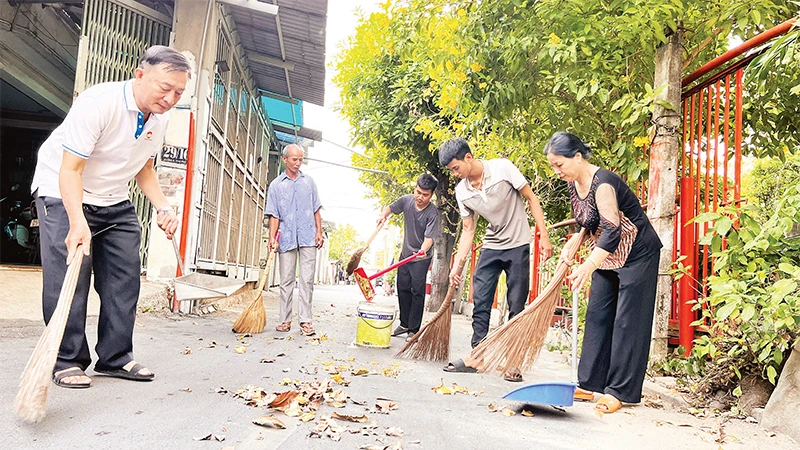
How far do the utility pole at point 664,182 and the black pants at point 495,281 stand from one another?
972mm

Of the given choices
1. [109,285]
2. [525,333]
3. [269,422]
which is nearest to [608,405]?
[525,333]

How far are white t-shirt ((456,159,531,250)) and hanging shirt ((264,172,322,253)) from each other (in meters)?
2.32

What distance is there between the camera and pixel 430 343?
549 cm

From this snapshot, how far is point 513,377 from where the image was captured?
459 cm

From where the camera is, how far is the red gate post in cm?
488

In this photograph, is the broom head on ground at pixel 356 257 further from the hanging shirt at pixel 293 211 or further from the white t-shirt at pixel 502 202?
the white t-shirt at pixel 502 202

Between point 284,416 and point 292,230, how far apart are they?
403 centimetres

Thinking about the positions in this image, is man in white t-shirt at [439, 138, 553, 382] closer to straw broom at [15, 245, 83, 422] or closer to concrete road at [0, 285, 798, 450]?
concrete road at [0, 285, 798, 450]

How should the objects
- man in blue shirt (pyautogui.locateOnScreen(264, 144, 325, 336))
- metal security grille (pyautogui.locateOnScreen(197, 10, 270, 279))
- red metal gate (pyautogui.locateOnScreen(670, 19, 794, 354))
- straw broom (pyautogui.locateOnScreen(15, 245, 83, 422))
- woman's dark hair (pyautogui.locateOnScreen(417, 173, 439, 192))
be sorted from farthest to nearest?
metal security grille (pyautogui.locateOnScreen(197, 10, 270, 279)), woman's dark hair (pyautogui.locateOnScreen(417, 173, 439, 192)), man in blue shirt (pyautogui.locateOnScreen(264, 144, 325, 336)), red metal gate (pyautogui.locateOnScreen(670, 19, 794, 354)), straw broom (pyautogui.locateOnScreen(15, 245, 83, 422))

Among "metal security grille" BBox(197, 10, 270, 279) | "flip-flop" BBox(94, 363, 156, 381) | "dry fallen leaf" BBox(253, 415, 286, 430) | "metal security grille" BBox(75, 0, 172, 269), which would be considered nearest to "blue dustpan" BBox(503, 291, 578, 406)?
"dry fallen leaf" BBox(253, 415, 286, 430)

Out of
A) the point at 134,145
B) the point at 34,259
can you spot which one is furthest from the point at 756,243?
the point at 34,259

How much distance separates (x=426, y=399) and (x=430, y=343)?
1.67m

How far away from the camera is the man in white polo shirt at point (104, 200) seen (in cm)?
321

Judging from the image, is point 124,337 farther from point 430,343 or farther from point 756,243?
point 756,243
